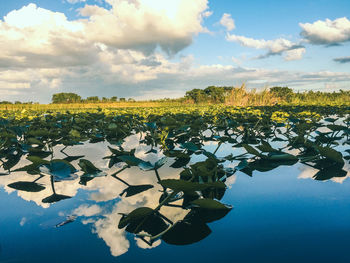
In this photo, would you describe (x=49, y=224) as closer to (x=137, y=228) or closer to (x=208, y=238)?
(x=137, y=228)

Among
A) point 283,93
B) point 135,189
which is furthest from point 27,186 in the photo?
point 283,93

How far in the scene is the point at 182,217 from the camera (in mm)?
1107

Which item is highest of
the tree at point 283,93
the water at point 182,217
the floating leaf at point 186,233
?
the tree at point 283,93

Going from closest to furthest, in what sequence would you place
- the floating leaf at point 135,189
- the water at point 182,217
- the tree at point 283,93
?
the water at point 182,217
the floating leaf at point 135,189
the tree at point 283,93

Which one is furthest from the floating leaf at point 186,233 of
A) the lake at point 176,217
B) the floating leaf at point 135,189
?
the floating leaf at point 135,189

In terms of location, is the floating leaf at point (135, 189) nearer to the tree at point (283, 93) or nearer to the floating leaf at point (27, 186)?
the floating leaf at point (27, 186)

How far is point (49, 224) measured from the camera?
1104mm

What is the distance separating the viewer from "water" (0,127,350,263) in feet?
2.84

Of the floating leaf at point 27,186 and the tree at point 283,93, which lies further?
the tree at point 283,93

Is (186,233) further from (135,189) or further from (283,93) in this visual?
(283,93)

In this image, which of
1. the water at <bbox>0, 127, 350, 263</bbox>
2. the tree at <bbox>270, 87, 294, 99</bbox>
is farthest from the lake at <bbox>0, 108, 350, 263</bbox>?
the tree at <bbox>270, 87, 294, 99</bbox>

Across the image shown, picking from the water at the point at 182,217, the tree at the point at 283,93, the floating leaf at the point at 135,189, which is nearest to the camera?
the water at the point at 182,217

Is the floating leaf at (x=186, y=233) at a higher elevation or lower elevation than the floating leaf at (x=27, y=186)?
higher

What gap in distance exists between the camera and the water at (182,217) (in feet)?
2.84
